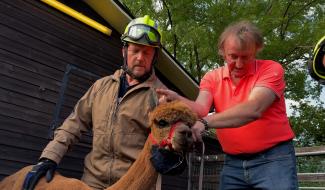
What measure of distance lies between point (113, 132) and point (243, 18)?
14.0 metres

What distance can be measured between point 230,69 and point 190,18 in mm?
15660

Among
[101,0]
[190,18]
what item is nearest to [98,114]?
[101,0]

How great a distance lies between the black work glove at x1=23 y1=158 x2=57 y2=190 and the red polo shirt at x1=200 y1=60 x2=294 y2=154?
176 centimetres

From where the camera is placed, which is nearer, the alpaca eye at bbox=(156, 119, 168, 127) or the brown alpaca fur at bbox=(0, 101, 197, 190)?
the brown alpaca fur at bbox=(0, 101, 197, 190)

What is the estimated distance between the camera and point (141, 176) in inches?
153

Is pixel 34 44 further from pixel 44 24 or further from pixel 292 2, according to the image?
pixel 292 2

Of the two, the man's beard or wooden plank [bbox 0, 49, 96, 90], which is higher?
wooden plank [bbox 0, 49, 96, 90]

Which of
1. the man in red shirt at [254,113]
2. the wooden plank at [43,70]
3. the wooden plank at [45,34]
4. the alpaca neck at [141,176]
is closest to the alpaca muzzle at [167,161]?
the alpaca neck at [141,176]

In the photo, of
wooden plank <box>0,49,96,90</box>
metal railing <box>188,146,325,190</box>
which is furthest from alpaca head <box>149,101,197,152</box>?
metal railing <box>188,146,325,190</box>

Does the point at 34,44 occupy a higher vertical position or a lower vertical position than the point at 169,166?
higher

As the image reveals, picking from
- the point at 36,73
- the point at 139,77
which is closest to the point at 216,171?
the point at 36,73

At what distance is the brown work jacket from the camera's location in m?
4.45

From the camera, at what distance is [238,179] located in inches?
175

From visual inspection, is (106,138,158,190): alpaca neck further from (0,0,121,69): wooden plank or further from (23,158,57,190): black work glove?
(0,0,121,69): wooden plank
